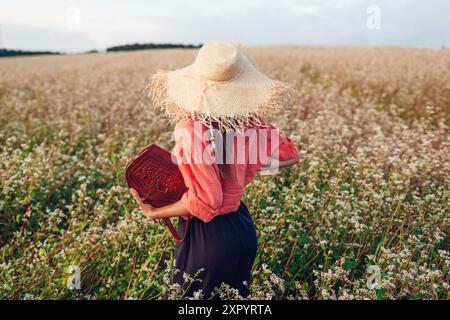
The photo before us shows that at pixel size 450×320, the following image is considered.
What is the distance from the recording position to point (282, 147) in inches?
115

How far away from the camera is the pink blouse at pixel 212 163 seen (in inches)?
91.8

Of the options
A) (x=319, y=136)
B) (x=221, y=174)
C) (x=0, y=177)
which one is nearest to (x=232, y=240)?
(x=221, y=174)

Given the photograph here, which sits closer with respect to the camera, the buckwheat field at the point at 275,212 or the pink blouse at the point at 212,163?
the pink blouse at the point at 212,163

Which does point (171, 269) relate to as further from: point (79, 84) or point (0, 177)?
point (79, 84)

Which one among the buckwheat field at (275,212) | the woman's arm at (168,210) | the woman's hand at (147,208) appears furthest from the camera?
the buckwheat field at (275,212)

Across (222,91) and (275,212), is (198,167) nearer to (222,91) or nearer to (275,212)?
(222,91)

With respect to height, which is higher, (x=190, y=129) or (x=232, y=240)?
(x=190, y=129)

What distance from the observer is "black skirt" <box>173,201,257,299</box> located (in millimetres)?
2727

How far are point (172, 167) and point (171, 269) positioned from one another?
2.36 feet

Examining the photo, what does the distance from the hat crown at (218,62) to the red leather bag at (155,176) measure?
0.53m

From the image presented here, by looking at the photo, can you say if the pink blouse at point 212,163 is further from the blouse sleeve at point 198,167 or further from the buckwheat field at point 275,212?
the buckwheat field at point 275,212

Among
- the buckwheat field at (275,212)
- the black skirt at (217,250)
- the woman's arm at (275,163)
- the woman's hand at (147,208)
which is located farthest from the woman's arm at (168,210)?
the woman's arm at (275,163)

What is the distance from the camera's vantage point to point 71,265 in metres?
3.51

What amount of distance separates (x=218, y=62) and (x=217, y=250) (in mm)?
1130
